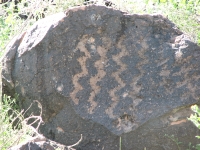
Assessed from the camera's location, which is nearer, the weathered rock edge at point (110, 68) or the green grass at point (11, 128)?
the green grass at point (11, 128)

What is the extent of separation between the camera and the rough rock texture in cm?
386

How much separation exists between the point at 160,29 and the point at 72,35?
2.19ft

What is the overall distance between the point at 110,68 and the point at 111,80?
0.09 meters

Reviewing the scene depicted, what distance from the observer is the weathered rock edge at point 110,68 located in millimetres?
3867

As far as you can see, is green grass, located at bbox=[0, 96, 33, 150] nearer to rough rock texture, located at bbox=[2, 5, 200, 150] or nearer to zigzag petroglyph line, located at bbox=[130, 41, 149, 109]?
rough rock texture, located at bbox=[2, 5, 200, 150]

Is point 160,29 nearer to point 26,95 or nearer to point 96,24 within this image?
point 96,24

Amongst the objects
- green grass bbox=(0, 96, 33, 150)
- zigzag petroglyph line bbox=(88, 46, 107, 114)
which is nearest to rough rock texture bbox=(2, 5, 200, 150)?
zigzag petroglyph line bbox=(88, 46, 107, 114)

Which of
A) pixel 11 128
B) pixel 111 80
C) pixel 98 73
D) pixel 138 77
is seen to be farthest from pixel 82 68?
pixel 11 128

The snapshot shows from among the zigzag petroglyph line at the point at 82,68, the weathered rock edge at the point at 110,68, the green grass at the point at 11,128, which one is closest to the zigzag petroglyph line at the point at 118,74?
the weathered rock edge at the point at 110,68

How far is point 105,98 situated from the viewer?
3896 millimetres

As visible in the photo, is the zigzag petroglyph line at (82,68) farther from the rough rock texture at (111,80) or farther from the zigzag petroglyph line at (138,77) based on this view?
the zigzag petroglyph line at (138,77)

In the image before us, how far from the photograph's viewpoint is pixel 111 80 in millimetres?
3910

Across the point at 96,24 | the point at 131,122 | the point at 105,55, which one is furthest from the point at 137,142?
the point at 96,24

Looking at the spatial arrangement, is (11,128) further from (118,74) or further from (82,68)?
(118,74)
